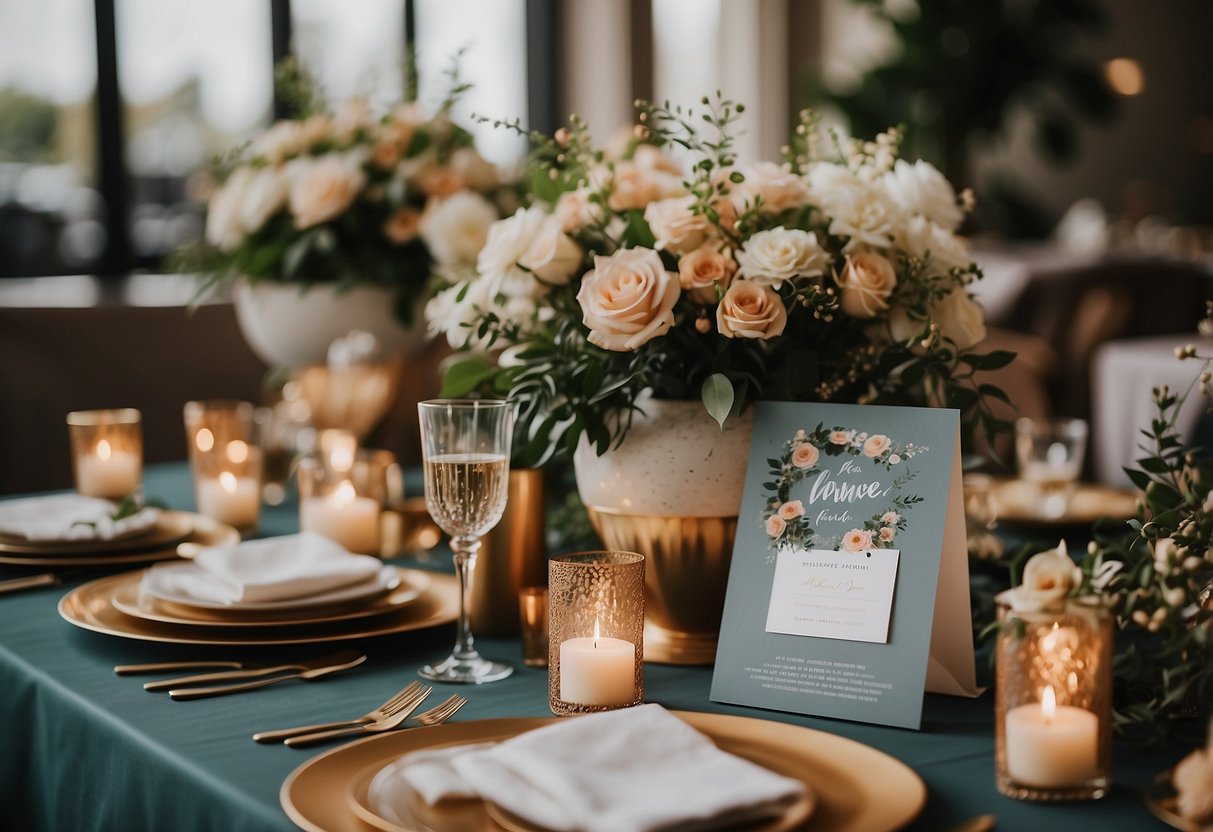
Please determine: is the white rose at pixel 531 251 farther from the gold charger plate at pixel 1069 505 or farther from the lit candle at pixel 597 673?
the gold charger plate at pixel 1069 505

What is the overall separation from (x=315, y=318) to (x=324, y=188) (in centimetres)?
20

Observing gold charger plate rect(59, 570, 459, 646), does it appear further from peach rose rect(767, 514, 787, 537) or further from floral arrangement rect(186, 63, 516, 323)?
floral arrangement rect(186, 63, 516, 323)

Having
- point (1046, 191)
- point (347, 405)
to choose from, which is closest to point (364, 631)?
point (347, 405)

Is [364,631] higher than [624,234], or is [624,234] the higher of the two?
[624,234]

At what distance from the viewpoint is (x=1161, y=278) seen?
554 centimetres

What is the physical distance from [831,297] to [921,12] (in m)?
6.21

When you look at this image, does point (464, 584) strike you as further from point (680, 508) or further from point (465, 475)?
point (680, 508)

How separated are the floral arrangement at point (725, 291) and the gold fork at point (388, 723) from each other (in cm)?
25

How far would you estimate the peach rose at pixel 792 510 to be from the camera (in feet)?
3.36

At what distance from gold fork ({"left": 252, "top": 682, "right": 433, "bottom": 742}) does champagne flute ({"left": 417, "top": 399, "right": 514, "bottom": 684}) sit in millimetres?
50

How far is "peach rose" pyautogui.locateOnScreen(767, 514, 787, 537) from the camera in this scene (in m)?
1.02

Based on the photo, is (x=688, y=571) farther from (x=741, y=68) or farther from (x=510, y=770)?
(x=741, y=68)

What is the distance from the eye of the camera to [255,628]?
45.6 inches

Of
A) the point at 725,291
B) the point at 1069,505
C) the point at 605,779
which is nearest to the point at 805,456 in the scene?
the point at 725,291
